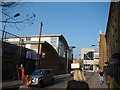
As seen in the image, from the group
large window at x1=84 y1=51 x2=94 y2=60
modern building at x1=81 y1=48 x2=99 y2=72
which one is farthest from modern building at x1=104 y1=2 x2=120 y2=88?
large window at x1=84 y1=51 x2=94 y2=60

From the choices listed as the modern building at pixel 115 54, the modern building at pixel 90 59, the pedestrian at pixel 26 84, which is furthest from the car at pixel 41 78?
the modern building at pixel 90 59

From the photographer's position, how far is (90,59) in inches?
3743

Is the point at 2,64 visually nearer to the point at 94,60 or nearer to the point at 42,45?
the point at 42,45

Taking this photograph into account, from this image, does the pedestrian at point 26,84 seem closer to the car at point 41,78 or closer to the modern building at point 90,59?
the car at point 41,78

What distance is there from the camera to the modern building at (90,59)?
307 ft

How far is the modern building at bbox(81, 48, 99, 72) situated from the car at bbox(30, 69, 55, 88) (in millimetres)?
74241

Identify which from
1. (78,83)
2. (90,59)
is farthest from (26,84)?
(90,59)

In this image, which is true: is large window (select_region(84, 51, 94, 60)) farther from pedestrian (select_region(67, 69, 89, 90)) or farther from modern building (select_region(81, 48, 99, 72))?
pedestrian (select_region(67, 69, 89, 90))

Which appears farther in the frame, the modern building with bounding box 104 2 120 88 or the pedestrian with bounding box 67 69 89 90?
the modern building with bounding box 104 2 120 88

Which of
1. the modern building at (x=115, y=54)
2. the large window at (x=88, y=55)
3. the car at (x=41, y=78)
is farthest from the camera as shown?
the large window at (x=88, y=55)

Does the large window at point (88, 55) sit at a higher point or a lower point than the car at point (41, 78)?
higher

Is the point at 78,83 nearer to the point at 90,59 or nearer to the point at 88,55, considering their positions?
the point at 90,59

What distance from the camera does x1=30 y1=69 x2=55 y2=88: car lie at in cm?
1728

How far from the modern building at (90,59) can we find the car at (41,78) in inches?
2923
